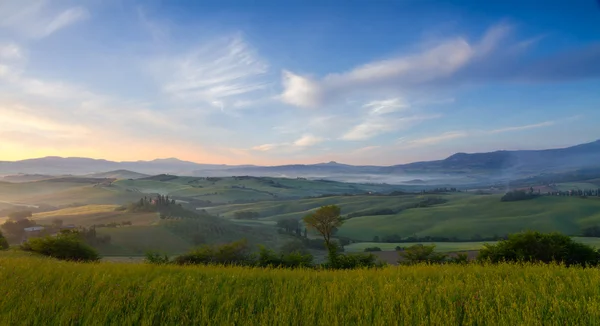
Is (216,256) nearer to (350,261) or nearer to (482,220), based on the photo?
(350,261)

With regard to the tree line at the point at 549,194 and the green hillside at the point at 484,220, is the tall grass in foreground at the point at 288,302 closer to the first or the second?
the green hillside at the point at 484,220

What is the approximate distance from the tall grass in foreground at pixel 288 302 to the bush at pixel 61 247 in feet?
67.1

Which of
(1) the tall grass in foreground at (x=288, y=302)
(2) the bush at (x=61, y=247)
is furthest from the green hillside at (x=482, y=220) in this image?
(1) the tall grass in foreground at (x=288, y=302)

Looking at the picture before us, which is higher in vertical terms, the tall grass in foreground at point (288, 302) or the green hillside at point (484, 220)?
the tall grass in foreground at point (288, 302)

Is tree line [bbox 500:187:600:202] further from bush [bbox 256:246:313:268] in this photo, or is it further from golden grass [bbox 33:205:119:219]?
golden grass [bbox 33:205:119:219]

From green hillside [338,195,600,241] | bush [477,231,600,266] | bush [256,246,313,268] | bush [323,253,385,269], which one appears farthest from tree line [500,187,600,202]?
bush [256,246,313,268]

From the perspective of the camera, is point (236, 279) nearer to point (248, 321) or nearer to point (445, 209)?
point (248, 321)

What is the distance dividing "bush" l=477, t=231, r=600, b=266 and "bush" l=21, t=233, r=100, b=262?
2950cm

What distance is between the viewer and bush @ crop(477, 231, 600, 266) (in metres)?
18.0

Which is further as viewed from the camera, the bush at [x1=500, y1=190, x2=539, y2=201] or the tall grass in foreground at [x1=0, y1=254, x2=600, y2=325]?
the bush at [x1=500, y1=190, x2=539, y2=201]

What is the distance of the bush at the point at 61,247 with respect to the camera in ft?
87.0

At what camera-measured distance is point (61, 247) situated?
88.1 feet

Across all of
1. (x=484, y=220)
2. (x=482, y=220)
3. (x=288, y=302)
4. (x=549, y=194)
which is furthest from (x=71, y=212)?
(x=549, y=194)

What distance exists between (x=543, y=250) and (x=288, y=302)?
17.6m
